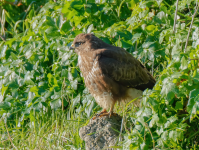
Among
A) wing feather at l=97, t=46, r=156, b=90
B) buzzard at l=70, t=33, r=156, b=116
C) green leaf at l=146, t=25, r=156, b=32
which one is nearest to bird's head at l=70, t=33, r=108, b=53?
buzzard at l=70, t=33, r=156, b=116

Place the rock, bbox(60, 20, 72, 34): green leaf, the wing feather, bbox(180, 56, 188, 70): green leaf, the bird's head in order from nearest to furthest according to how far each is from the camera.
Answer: bbox(180, 56, 188, 70): green leaf → the rock → the wing feather → the bird's head → bbox(60, 20, 72, 34): green leaf

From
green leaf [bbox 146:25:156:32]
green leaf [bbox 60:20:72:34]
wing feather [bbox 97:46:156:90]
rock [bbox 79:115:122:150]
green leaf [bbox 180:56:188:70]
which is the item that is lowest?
rock [bbox 79:115:122:150]

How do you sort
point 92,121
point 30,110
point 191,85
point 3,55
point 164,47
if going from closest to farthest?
point 191,85, point 92,121, point 164,47, point 30,110, point 3,55

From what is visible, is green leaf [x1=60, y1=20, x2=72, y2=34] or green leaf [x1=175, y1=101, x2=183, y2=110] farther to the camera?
green leaf [x1=60, y1=20, x2=72, y2=34]

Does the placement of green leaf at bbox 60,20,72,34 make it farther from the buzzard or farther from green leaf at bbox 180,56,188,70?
green leaf at bbox 180,56,188,70

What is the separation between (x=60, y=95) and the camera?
171 inches

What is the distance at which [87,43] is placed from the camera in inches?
155

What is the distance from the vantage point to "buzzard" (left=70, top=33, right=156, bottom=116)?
3623 millimetres

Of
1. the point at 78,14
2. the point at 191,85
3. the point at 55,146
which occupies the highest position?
the point at 78,14

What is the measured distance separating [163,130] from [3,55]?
341 cm

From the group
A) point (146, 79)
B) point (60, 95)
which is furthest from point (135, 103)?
point (60, 95)

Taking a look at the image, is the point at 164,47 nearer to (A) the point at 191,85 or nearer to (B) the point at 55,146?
(A) the point at 191,85

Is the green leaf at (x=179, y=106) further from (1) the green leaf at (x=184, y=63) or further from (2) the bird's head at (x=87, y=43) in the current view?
(2) the bird's head at (x=87, y=43)

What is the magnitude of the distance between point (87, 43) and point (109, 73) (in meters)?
0.58
